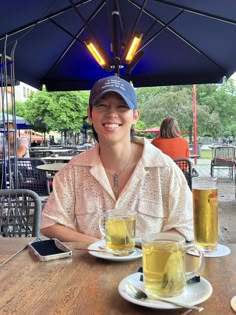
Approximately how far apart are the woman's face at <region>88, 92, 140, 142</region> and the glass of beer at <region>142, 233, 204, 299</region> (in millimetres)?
780

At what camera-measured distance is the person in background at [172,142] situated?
4980 millimetres

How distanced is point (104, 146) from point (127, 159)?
0.38ft

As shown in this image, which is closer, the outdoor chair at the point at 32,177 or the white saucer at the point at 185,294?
the white saucer at the point at 185,294

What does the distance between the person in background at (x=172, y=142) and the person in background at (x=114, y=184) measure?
10.9ft

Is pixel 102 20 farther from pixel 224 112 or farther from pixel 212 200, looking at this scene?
pixel 224 112

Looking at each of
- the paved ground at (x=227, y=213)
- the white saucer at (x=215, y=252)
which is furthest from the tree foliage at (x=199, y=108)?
the white saucer at (x=215, y=252)

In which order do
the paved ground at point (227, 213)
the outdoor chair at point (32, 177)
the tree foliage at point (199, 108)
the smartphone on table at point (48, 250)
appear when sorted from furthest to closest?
the tree foliage at point (199, 108)
the outdoor chair at point (32, 177)
the paved ground at point (227, 213)
the smartphone on table at point (48, 250)

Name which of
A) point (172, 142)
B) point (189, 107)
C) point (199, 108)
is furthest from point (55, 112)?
point (172, 142)

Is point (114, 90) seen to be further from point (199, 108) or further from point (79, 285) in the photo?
point (199, 108)

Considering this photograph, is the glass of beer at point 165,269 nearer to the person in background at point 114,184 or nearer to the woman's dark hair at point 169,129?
the person in background at point 114,184

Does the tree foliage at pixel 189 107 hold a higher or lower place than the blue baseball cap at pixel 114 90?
higher

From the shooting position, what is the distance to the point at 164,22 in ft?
16.9

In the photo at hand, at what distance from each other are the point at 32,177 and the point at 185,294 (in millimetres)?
4406

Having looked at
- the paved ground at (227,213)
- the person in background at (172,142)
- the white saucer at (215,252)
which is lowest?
the paved ground at (227,213)
